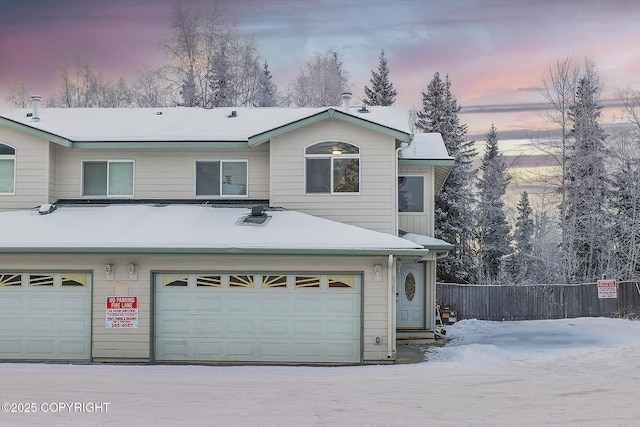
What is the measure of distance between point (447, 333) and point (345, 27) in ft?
82.0

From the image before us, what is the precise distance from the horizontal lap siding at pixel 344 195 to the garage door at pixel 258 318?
87.4 inches

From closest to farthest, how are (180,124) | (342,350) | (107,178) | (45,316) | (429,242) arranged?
(342,350)
(45,316)
(107,178)
(429,242)
(180,124)

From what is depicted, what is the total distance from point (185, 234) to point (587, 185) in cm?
2376

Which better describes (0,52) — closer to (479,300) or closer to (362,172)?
(362,172)

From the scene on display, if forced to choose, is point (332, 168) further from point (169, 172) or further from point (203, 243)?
point (169, 172)

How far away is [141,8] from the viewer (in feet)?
119

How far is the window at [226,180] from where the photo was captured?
17312 mm

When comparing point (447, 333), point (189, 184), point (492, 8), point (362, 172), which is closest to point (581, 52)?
point (492, 8)

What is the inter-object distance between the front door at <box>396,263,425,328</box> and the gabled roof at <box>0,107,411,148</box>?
14.4 ft

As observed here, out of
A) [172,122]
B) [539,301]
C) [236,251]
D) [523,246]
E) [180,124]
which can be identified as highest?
[172,122]

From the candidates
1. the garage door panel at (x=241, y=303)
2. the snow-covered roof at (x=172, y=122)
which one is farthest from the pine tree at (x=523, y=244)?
the garage door panel at (x=241, y=303)

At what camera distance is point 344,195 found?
A: 641 inches

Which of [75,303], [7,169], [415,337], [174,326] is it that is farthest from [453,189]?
[75,303]

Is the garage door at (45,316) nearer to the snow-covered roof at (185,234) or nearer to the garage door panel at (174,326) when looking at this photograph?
the snow-covered roof at (185,234)
